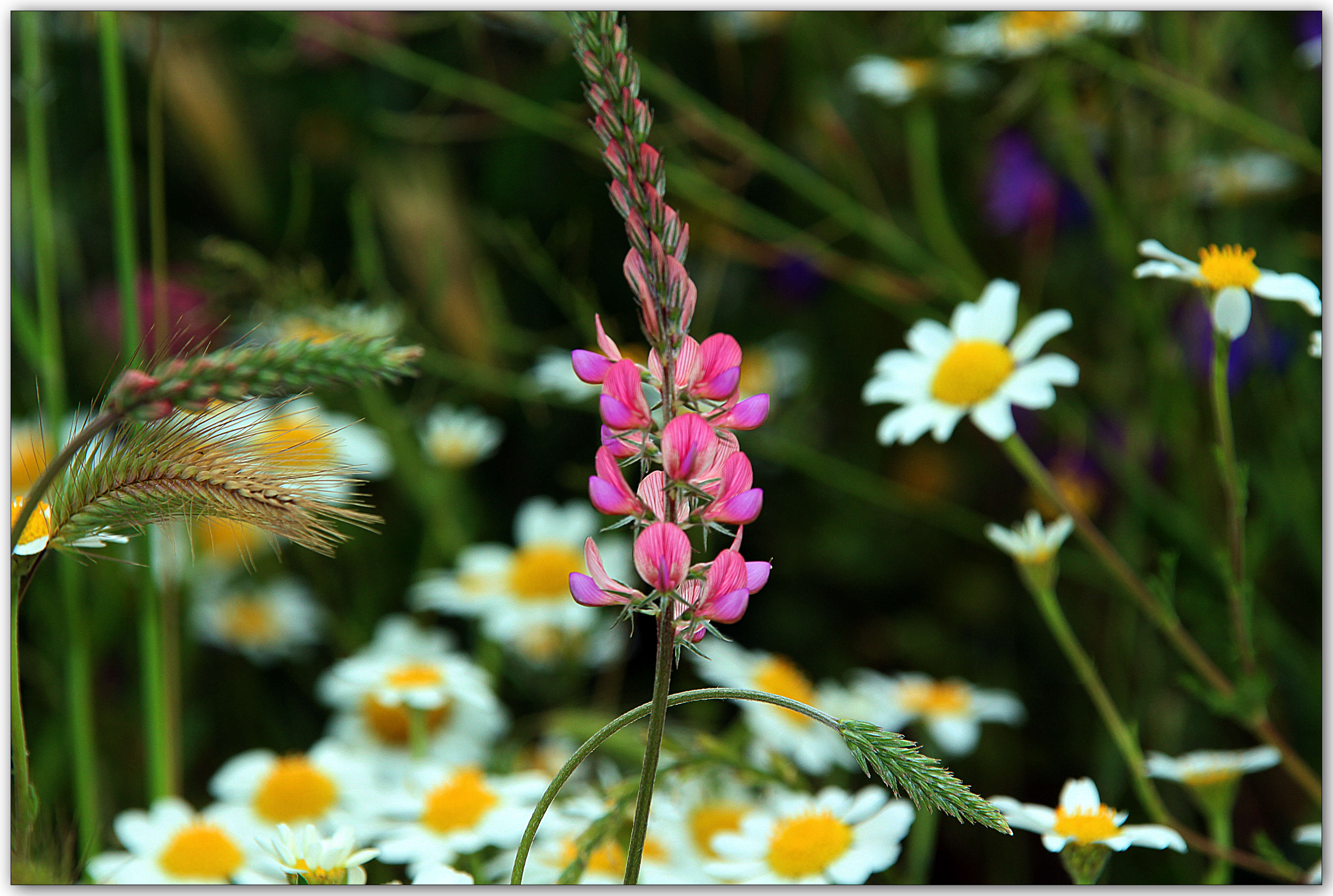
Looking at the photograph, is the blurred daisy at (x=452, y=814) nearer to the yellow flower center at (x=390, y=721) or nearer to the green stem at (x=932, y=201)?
the yellow flower center at (x=390, y=721)

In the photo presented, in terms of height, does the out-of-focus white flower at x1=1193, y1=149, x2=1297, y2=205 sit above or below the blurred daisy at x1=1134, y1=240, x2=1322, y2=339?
above

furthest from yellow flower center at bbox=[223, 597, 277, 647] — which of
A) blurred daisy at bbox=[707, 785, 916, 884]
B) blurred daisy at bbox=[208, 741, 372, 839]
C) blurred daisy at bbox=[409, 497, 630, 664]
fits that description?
blurred daisy at bbox=[707, 785, 916, 884]

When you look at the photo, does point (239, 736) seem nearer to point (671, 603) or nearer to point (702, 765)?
point (702, 765)

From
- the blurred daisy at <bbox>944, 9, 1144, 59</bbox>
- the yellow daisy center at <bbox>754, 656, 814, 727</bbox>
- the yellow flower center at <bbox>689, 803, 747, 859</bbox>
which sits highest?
the blurred daisy at <bbox>944, 9, 1144, 59</bbox>

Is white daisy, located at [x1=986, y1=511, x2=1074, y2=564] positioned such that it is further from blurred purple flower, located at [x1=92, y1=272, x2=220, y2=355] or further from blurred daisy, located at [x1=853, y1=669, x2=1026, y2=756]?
blurred purple flower, located at [x1=92, y1=272, x2=220, y2=355]

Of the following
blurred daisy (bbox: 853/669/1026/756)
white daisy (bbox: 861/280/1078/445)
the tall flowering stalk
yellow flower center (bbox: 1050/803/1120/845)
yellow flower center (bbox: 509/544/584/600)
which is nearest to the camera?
the tall flowering stalk

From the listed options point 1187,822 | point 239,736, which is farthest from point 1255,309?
point 239,736

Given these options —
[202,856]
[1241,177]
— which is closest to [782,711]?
[202,856]
